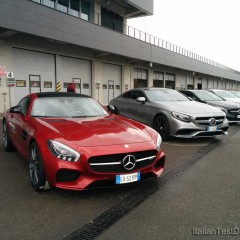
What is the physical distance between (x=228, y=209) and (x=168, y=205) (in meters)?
0.69

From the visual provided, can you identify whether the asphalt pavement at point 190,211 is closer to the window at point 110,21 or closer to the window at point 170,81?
the window at point 110,21

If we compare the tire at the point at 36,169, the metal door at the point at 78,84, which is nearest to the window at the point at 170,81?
the metal door at the point at 78,84

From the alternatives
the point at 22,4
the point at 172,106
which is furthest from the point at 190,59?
the point at 172,106

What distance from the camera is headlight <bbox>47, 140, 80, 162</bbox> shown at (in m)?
3.09

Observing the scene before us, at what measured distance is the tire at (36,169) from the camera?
3.29 m

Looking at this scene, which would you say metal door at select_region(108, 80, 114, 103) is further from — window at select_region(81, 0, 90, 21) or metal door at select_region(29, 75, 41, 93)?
metal door at select_region(29, 75, 41, 93)

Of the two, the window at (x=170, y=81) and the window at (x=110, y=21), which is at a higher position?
the window at (x=110, y=21)

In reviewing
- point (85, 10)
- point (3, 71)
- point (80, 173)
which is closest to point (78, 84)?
point (85, 10)

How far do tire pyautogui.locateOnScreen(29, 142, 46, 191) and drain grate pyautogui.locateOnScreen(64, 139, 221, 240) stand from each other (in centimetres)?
91

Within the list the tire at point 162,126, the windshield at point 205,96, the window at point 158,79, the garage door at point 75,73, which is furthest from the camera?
the window at point 158,79

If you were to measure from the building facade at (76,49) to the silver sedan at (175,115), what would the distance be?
831 cm

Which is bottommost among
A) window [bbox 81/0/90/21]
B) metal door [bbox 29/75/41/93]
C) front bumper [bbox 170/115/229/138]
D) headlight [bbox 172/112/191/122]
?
front bumper [bbox 170/115/229/138]

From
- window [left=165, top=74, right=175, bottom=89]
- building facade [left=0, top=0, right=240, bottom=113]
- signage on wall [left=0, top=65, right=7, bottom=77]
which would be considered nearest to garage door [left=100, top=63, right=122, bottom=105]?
building facade [left=0, top=0, right=240, bottom=113]

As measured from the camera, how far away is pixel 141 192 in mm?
3561
